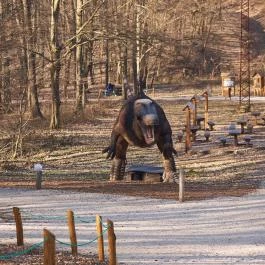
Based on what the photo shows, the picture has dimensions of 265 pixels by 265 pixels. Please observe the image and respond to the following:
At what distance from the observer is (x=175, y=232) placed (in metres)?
12.5

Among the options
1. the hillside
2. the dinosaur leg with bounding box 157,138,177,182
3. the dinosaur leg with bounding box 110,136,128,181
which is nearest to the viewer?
the dinosaur leg with bounding box 157,138,177,182

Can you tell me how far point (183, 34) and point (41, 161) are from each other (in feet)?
176

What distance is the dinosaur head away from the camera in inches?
707

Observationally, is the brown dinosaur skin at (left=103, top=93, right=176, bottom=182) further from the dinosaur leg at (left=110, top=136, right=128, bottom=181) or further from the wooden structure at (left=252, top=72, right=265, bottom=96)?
the wooden structure at (left=252, top=72, right=265, bottom=96)

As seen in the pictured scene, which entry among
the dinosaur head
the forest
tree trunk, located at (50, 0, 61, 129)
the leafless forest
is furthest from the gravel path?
tree trunk, located at (50, 0, 61, 129)

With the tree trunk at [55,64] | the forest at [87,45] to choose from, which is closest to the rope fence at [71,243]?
the forest at [87,45]

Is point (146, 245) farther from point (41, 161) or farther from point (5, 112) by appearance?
point (5, 112)

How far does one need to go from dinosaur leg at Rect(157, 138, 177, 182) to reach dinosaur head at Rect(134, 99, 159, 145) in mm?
789

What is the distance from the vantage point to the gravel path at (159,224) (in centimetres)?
1059

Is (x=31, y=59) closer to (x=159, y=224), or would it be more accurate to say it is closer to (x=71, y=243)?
(x=159, y=224)

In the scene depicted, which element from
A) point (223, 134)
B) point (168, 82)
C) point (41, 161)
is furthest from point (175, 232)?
point (168, 82)

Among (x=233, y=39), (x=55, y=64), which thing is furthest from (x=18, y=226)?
(x=233, y=39)

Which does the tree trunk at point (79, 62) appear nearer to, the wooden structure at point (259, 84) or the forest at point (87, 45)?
the forest at point (87, 45)

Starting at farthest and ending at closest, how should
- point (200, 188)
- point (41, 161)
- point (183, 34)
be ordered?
point (183, 34) < point (41, 161) < point (200, 188)
